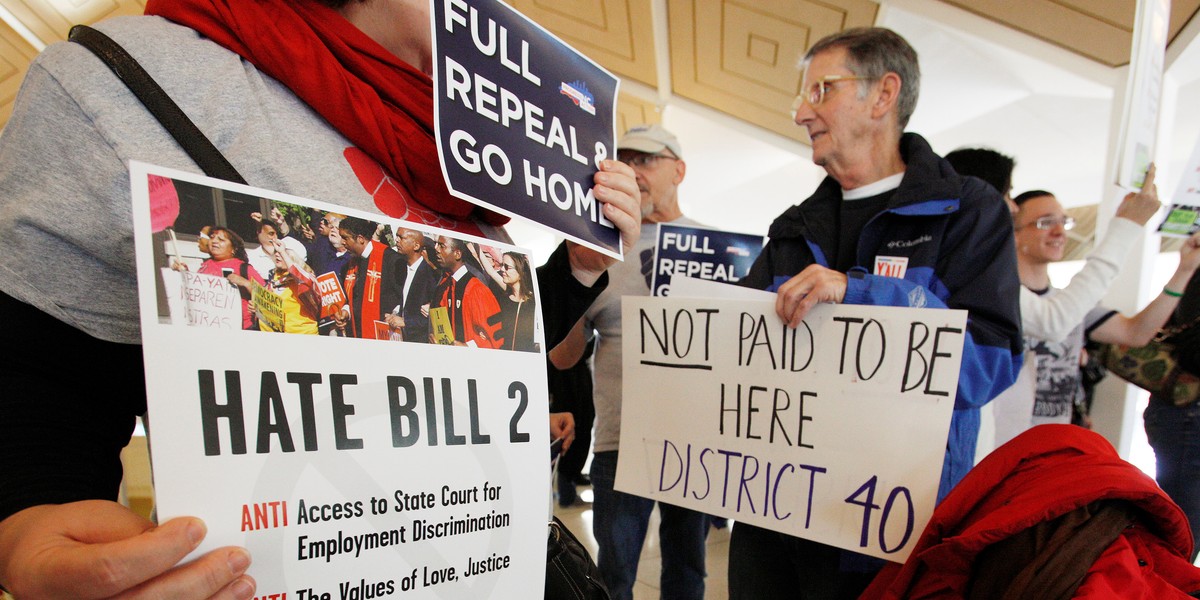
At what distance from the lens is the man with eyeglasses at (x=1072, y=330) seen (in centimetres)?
225

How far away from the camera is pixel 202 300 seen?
0.47 meters

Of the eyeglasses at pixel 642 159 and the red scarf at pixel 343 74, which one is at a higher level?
the eyeglasses at pixel 642 159

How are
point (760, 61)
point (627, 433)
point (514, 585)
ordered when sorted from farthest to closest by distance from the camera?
point (760, 61) → point (627, 433) → point (514, 585)

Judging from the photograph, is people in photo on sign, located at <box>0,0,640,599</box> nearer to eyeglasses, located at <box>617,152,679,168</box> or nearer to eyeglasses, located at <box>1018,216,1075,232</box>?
eyeglasses, located at <box>617,152,679,168</box>

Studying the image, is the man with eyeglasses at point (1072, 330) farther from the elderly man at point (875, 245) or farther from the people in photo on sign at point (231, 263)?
the people in photo on sign at point (231, 263)

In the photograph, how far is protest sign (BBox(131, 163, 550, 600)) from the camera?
0.46m

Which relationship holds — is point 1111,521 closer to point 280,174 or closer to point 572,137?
point 572,137

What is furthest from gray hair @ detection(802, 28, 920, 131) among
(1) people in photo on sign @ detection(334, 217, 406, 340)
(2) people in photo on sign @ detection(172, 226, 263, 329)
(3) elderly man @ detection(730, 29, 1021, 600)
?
(2) people in photo on sign @ detection(172, 226, 263, 329)

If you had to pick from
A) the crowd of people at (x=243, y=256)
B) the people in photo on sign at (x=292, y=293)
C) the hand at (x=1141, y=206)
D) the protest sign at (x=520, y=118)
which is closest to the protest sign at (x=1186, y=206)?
the hand at (x=1141, y=206)

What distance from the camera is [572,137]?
0.83 meters

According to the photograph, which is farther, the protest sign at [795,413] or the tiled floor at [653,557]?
the tiled floor at [653,557]

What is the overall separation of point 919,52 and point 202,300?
16.3ft

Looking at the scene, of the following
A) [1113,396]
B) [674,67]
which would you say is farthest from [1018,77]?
[1113,396]

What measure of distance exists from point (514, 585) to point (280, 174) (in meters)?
0.43
